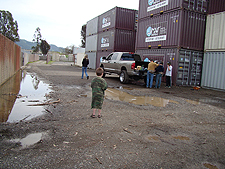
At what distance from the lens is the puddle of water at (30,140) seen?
3.57 metres

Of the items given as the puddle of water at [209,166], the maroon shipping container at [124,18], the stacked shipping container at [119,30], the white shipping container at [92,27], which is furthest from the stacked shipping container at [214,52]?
the white shipping container at [92,27]

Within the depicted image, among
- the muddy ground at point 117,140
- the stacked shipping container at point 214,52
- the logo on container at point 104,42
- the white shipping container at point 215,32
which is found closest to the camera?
the muddy ground at point 117,140

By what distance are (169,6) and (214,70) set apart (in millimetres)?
5178

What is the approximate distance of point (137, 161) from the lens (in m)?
3.18

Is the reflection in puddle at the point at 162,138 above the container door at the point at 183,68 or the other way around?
the other way around

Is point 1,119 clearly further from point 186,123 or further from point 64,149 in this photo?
point 186,123

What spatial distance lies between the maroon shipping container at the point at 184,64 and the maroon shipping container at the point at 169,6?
9.05ft

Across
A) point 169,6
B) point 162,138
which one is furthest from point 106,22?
point 162,138

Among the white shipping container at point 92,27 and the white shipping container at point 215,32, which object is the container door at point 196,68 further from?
the white shipping container at point 92,27

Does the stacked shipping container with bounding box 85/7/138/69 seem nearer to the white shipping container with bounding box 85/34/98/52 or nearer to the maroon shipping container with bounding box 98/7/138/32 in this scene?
the maroon shipping container with bounding box 98/7/138/32

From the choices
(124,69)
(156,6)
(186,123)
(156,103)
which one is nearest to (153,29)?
(156,6)

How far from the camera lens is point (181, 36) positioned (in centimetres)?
1285

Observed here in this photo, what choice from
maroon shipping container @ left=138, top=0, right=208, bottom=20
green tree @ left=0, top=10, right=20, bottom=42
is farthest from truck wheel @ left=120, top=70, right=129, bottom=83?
green tree @ left=0, top=10, right=20, bottom=42

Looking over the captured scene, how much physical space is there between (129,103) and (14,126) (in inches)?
163
